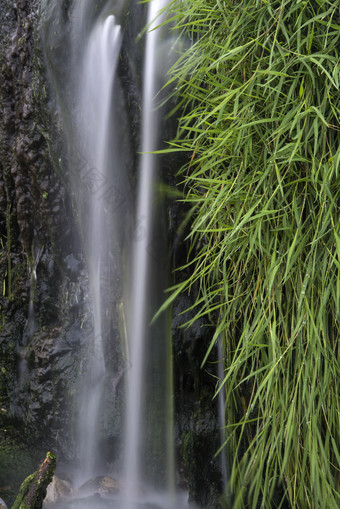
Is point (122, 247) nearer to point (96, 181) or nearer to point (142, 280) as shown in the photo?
point (142, 280)

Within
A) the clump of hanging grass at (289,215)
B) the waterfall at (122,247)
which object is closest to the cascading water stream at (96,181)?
the waterfall at (122,247)

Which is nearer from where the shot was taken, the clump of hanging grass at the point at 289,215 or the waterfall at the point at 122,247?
the clump of hanging grass at the point at 289,215

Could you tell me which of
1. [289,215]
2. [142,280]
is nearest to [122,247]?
[142,280]

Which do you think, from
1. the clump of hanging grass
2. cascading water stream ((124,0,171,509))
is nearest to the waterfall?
cascading water stream ((124,0,171,509))

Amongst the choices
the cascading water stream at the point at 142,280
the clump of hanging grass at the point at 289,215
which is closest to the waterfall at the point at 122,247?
the cascading water stream at the point at 142,280

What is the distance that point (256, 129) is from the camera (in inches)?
51.9

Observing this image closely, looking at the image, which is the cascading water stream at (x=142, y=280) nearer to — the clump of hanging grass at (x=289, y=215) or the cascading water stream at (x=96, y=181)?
the cascading water stream at (x=96, y=181)

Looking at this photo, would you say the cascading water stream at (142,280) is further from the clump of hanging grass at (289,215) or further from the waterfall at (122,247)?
the clump of hanging grass at (289,215)

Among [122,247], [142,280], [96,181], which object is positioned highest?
[96,181]

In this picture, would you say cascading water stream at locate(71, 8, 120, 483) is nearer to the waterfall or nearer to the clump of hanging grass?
the waterfall

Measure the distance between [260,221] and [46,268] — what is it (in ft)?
3.70

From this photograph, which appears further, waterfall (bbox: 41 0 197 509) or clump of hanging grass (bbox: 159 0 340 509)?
waterfall (bbox: 41 0 197 509)

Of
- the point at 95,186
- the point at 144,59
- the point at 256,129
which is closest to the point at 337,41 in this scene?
the point at 256,129

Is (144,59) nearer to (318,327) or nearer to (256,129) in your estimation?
(256,129)
